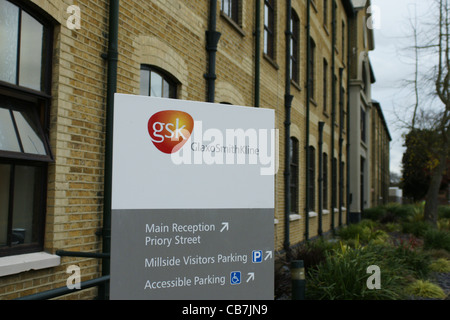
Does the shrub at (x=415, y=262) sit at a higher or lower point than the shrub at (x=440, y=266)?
higher

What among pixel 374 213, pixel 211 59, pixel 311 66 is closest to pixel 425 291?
pixel 211 59

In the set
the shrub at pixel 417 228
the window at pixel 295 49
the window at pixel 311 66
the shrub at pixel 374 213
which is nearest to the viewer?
the window at pixel 295 49

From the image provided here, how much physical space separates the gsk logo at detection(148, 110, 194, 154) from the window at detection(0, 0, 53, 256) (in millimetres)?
2024

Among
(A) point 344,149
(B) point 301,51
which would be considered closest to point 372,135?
(A) point 344,149

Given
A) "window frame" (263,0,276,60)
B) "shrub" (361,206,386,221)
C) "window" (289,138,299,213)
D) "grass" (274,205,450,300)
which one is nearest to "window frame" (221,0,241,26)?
"window frame" (263,0,276,60)

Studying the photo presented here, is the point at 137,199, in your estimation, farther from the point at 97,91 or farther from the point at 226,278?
the point at 97,91

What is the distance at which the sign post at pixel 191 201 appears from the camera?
127 inches

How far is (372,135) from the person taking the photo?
4109cm

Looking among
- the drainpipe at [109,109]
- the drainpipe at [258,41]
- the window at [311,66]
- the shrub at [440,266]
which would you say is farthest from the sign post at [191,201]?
the window at [311,66]

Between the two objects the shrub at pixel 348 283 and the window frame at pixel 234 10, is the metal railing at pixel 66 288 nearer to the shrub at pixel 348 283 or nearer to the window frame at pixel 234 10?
the shrub at pixel 348 283

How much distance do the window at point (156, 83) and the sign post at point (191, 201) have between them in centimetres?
360

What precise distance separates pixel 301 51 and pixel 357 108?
1345 cm

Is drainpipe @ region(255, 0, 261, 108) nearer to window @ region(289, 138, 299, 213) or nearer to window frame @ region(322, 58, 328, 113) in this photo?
window @ region(289, 138, 299, 213)

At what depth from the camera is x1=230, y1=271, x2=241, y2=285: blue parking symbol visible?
352 cm
